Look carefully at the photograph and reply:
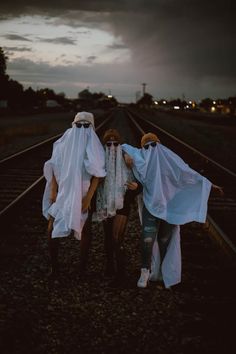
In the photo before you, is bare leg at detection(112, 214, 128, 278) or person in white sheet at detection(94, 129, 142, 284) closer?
person in white sheet at detection(94, 129, 142, 284)

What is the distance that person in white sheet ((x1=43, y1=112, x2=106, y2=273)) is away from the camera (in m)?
4.75

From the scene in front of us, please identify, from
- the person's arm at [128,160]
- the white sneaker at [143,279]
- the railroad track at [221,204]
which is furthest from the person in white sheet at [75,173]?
the railroad track at [221,204]

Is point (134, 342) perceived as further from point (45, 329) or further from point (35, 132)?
point (35, 132)

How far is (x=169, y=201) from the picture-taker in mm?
5059

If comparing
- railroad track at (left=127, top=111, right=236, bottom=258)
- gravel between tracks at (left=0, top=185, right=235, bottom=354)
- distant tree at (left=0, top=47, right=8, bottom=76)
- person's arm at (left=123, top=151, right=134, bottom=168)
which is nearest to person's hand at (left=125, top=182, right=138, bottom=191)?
person's arm at (left=123, top=151, right=134, bottom=168)

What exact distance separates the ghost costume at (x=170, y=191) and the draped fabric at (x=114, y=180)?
107 millimetres

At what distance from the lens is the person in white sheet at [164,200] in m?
4.87

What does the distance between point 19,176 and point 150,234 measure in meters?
8.12

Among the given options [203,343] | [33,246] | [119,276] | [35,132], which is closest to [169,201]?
[119,276]

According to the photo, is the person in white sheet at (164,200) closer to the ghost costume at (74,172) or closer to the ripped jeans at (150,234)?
the ripped jeans at (150,234)

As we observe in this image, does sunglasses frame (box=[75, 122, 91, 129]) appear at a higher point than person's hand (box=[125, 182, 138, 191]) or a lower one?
higher

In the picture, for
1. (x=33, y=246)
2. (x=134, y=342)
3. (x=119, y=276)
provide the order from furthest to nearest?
(x=33, y=246), (x=119, y=276), (x=134, y=342)

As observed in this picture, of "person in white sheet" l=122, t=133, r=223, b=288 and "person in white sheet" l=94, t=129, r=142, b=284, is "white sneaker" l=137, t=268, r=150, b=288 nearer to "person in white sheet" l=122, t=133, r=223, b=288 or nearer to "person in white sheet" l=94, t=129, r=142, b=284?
"person in white sheet" l=122, t=133, r=223, b=288

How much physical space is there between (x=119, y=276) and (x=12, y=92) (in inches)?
3383
